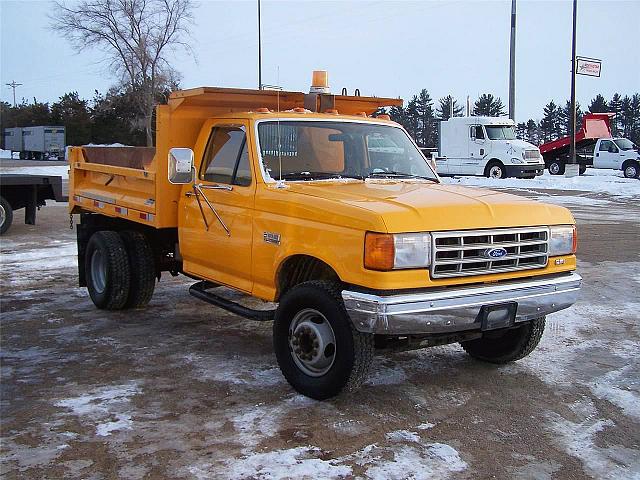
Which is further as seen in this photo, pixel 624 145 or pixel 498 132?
pixel 624 145

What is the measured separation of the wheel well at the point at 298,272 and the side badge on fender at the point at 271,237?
165mm

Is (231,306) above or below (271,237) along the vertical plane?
below

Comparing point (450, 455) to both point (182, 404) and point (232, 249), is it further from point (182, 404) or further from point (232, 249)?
point (232, 249)

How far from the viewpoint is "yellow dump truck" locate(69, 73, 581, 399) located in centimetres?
471

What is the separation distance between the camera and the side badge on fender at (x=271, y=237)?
545 centimetres

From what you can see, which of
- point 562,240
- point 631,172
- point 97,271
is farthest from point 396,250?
point 631,172

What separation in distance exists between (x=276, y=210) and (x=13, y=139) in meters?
62.8

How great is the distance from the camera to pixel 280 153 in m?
6.02

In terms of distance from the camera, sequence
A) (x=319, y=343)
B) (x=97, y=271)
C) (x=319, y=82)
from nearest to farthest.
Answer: (x=319, y=343), (x=319, y=82), (x=97, y=271)

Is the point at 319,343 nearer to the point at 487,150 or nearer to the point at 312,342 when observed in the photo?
the point at 312,342

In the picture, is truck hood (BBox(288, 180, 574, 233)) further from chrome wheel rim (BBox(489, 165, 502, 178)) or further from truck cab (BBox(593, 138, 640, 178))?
truck cab (BBox(593, 138, 640, 178))

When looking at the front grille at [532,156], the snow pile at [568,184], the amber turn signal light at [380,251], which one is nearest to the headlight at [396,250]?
the amber turn signal light at [380,251]

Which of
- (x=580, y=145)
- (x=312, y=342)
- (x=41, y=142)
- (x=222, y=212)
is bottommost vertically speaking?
(x=312, y=342)

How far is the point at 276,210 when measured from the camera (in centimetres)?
548
